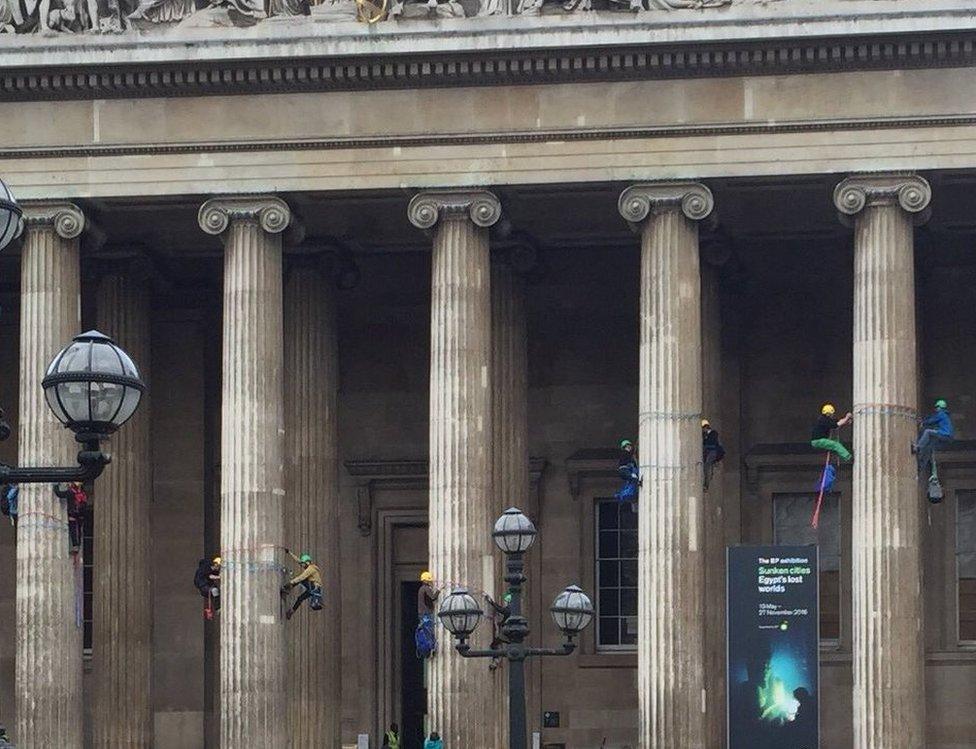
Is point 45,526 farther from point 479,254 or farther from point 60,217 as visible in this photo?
point 479,254

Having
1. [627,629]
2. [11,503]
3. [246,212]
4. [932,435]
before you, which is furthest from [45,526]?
[932,435]

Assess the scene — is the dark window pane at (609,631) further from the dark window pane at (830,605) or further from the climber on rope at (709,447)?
the climber on rope at (709,447)

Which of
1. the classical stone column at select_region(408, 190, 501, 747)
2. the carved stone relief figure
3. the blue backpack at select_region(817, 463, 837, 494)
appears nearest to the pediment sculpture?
the carved stone relief figure

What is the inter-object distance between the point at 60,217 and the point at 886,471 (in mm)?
14941

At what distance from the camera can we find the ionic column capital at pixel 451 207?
163ft

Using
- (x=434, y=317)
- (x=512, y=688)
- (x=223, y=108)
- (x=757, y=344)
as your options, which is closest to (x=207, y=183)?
(x=223, y=108)

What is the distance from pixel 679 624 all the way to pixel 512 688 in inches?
488

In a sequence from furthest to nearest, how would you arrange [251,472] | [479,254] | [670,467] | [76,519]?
[76,519] < [479,254] < [251,472] < [670,467]

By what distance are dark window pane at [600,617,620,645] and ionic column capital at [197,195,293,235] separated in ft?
37.6

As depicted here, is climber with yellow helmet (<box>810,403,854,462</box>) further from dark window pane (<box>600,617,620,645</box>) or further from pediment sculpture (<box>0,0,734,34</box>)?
dark window pane (<box>600,617,620,645</box>)

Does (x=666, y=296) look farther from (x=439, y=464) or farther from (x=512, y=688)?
(x=512, y=688)

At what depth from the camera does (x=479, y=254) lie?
50.0m

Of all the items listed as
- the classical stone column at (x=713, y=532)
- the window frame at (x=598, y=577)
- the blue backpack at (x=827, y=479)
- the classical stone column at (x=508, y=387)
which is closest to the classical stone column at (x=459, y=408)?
the classical stone column at (x=508, y=387)

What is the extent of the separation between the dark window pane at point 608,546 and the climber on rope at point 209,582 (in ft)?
25.9
